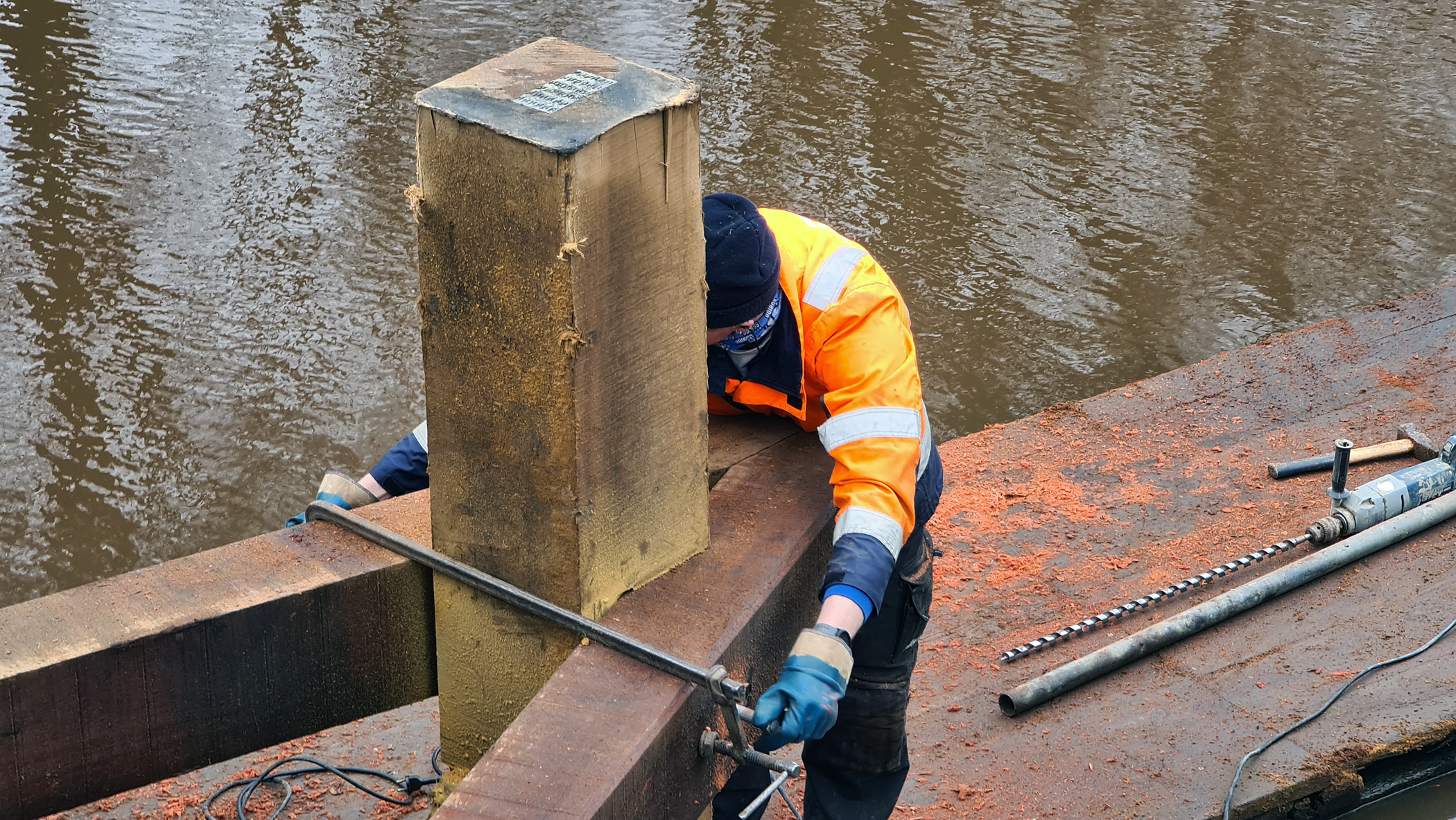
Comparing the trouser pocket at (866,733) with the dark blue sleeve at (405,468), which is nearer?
the dark blue sleeve at (405,468)

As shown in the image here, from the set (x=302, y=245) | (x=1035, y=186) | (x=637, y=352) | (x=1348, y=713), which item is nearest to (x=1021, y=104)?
(x=1035, y=186)

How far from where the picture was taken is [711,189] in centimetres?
768

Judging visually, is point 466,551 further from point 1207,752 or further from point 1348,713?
point 1348,713

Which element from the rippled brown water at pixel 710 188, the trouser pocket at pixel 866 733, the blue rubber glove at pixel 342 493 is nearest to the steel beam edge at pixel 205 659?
the blue rubber glove at pixel 342 493

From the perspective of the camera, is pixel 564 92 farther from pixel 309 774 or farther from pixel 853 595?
pixel 309 774

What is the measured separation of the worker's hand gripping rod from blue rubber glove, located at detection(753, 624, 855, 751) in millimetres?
34

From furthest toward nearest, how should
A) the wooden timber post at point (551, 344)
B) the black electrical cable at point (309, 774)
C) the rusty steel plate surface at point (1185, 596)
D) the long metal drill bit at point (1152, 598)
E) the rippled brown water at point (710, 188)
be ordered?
the rippled brown water at point (710, 188) → the long metal drill bit at point (1152, 598) → the rusty steel plate surface at point (1185, 596) → the black electrical cable at point (309, 774) → the wooden timber post at point (551, 344)

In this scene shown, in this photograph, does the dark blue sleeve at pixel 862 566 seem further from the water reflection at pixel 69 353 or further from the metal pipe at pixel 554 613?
the water reflection at pixel 69 353

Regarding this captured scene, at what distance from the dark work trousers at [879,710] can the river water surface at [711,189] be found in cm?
328

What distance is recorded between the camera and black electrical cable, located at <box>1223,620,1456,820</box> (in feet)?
11.7

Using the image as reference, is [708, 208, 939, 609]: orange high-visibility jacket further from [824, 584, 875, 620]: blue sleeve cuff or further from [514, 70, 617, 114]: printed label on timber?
[514, 70, 617, 114]: printed label on timber

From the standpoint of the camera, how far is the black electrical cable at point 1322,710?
3.57m

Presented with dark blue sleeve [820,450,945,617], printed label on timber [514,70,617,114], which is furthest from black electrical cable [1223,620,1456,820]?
printed label on timber [514,70,617,114]

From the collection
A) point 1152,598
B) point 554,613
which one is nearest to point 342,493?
point 554,613
